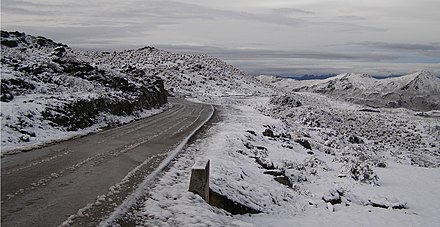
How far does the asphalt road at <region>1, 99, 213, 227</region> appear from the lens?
7.13 m

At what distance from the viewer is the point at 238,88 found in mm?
89750

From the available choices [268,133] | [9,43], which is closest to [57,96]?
[268,133]

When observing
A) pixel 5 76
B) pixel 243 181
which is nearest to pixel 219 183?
pixel 243 181

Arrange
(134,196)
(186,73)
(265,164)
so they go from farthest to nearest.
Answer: (186,73) < (265,164) < (134,196)

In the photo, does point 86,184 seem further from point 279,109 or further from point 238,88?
point 238,88

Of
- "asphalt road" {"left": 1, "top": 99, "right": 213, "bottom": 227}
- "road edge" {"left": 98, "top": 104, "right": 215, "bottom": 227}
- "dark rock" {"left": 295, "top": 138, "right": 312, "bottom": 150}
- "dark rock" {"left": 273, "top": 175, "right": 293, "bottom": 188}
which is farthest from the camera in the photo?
"dark rock" {"left": 295, "top": 138, "right": 312, "bottom": 150}

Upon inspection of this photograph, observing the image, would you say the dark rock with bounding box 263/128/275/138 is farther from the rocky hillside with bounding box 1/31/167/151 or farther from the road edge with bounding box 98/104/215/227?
the road edge with bounding box 98/104/215/227

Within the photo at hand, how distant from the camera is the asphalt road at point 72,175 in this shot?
7126 mm

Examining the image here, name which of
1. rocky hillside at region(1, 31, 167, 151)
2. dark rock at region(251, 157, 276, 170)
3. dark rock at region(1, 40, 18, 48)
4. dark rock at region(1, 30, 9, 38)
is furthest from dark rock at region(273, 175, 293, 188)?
dark rock at region(1, 30, 9, 38)

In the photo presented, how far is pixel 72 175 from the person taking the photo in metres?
9.77

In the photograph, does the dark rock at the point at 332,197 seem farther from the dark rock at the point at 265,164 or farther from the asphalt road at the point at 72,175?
the asphalt road at the point at 72,175

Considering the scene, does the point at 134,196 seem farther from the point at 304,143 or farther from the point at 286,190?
the point at 304,143

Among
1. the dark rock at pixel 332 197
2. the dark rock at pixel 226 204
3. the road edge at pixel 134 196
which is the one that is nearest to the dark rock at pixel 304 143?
the dark rock at pixel 332 197

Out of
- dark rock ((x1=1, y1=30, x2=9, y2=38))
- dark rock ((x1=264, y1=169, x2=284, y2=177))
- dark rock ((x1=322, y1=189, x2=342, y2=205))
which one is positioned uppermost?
dark rock ((x1=1, y1=30, x2=9, y2=38))
